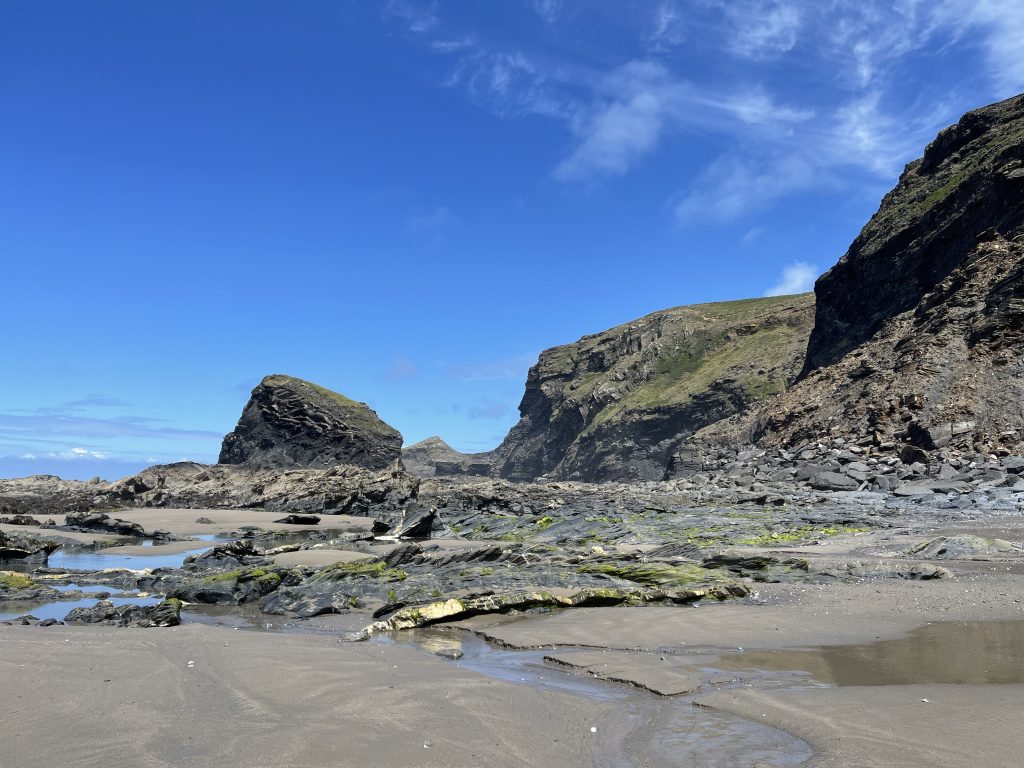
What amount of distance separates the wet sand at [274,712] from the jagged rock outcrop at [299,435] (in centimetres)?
8639

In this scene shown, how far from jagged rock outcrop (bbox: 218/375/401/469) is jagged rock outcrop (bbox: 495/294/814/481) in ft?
154

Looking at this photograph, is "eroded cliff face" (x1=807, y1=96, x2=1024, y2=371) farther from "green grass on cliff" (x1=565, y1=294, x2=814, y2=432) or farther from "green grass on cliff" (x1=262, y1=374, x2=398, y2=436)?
"green grass on cliff" (x1=262, y1=374, x2=398, y2=436)

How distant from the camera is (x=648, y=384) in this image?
14388 cm

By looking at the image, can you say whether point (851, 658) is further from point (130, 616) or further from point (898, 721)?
point (130, 616)

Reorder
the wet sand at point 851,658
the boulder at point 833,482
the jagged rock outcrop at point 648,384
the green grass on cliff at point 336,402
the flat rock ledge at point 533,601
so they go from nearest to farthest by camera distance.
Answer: the wet sand at point 851,658
the flat rock ledge at point 533,601
the boulder at point 833,482
the green grass on cliff at point 336,402
the jagged rock outcrop at point 648,384

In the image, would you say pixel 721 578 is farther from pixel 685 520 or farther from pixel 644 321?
pixel 644 321

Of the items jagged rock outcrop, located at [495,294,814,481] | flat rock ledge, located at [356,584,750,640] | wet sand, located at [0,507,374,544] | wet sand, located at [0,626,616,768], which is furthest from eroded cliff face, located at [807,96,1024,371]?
wet sand, located at [0,626,616,768]

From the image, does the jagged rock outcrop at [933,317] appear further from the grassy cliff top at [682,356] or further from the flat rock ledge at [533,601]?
the grassy cliff top at [682,356]

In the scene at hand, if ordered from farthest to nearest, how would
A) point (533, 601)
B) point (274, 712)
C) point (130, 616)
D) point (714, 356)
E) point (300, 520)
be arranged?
point (714, 356)
point (300, 520)
point (130, 616)
point (533, 601)
point (274, 712)

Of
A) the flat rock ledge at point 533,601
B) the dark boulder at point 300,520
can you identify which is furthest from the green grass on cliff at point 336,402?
the flat rock ledge at point 533,601

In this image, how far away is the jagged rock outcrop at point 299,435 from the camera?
94.6 metres

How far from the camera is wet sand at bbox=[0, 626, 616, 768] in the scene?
17.6ft

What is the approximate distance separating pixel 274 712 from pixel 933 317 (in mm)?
57419

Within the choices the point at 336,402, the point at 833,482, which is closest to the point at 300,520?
the point at 833,482
